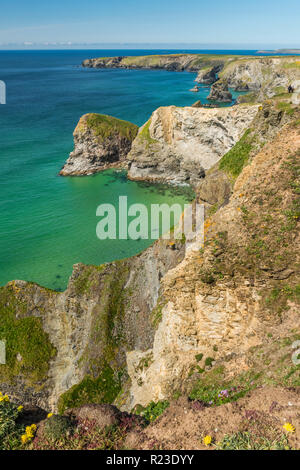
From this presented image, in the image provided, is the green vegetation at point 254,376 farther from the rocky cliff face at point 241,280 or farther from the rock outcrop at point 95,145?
the rock outcrop at point 95,145

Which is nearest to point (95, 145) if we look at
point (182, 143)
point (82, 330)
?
point (182, 143)

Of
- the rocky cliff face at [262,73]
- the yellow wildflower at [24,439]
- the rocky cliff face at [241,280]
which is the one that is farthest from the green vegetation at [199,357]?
the rocky cliff face at [262,73]

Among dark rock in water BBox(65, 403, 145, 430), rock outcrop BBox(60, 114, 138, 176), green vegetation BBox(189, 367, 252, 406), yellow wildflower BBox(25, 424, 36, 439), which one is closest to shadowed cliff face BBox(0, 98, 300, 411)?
green vegetation BBox(189, 367, 252, 406)

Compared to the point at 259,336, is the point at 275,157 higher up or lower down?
higher up
